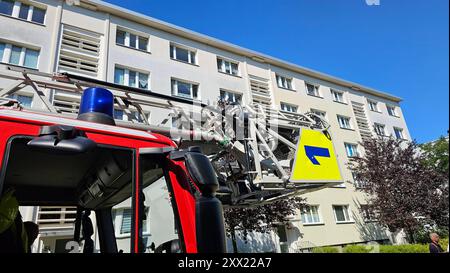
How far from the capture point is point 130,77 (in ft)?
43.1

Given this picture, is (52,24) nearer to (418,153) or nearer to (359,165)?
(359,165)

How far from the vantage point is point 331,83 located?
22.2 meters

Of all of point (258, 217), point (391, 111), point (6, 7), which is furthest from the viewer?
point (391, 111)

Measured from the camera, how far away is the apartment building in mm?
11414

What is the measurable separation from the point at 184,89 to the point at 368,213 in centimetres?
1321

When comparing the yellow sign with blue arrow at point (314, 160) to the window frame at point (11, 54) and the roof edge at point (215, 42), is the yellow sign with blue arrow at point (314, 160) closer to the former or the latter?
the window frame at point (11, 54)

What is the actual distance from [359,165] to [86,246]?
18.6m

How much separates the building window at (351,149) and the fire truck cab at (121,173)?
20.1 meters

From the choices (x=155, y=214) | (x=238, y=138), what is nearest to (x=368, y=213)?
(x=238, y=138)

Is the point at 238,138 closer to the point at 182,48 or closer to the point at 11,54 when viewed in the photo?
the point at 11,54

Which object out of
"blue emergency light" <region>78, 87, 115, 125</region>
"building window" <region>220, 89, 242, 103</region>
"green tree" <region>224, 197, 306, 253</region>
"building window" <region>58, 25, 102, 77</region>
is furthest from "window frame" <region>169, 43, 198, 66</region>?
"blue emergency light" <region>78, 87, 115, 125</region>

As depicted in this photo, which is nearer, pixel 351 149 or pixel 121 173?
pixel 121 173

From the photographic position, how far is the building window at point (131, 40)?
45.4 ft

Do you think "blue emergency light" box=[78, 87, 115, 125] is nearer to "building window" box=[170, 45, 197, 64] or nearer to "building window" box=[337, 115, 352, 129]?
"building window" box=[170, 45, 197, 64]
